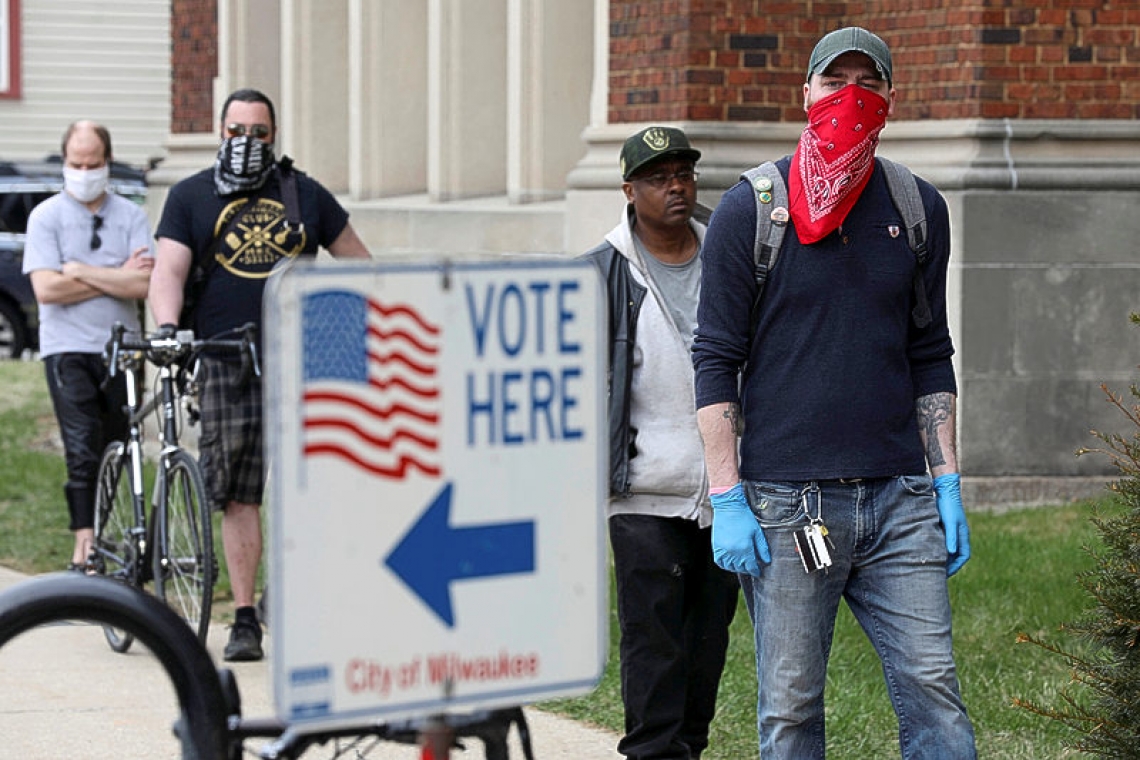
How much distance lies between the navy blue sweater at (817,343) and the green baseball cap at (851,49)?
25cm

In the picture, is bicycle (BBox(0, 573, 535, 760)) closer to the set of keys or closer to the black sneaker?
the set of keys

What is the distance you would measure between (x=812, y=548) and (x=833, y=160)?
2.70ft

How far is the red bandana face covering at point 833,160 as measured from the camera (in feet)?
14.1

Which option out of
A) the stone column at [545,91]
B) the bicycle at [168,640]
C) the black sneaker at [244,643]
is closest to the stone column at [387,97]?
the stone column at [545,91]

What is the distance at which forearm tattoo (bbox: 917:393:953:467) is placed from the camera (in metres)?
4.53

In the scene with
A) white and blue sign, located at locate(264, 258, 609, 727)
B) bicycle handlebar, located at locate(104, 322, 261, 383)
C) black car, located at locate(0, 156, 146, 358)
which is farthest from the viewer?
black car, located at locate(0, 156, 146, 358)

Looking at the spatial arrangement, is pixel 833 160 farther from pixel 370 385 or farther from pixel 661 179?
pixel 370 385

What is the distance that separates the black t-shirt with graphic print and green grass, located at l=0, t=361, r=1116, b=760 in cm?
166

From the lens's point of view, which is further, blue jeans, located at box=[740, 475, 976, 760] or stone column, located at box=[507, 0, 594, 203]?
stone column, located at box=[507, 0, 594, 203]

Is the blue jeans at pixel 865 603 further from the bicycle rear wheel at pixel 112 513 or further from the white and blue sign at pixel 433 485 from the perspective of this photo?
the bicycle rear wheel at pixel 112 513

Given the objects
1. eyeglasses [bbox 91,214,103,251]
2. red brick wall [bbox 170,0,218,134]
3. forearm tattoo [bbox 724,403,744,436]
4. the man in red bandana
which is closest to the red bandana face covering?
the man in red bandana

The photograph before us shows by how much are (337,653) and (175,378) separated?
479 centimetres

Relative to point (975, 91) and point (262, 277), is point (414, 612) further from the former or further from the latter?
point (975, 91)

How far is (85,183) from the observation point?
337 inches
